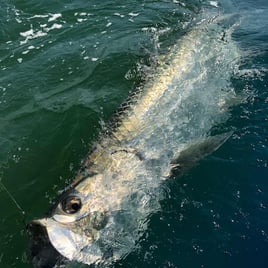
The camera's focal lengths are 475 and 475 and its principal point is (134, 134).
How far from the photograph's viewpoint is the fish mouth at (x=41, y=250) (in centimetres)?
411

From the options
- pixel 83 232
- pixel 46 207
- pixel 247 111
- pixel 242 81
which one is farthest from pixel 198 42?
pixel 83 232

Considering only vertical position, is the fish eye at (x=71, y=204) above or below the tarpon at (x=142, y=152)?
above

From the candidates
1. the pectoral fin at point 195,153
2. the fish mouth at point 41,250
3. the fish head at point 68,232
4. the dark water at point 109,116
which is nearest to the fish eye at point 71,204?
the fish head at point 68,232

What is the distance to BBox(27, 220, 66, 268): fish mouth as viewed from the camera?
4.11 metres

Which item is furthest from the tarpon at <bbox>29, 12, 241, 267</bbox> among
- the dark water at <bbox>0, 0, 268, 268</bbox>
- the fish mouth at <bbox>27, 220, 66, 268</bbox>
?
the dark water at <bbox>0, 0, 268, 268</bbox>

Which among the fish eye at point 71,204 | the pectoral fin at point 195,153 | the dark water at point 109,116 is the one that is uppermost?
the fish eye at point 71,204

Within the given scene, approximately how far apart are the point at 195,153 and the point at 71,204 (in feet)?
6.35

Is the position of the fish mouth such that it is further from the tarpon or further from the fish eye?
the fish eye

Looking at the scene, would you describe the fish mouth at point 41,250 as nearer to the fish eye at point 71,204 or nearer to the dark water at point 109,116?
the fish eye at point 71,204

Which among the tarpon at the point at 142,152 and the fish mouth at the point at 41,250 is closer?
the fish mouth at the point at 41,250

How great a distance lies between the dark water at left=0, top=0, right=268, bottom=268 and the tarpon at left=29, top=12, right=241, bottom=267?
26 cm

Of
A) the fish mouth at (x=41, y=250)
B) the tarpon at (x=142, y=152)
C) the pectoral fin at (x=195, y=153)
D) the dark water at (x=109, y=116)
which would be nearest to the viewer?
the fish mouth at (x=41, y=250)

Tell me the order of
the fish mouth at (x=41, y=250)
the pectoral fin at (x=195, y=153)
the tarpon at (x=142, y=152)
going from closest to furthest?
the fish mouth at (x=41, y=250), the tarpon at (x=142, y=152), the pectoral fin at (x=195, y=153)

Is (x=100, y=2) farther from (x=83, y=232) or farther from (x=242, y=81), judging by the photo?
(x=83, y=232)
